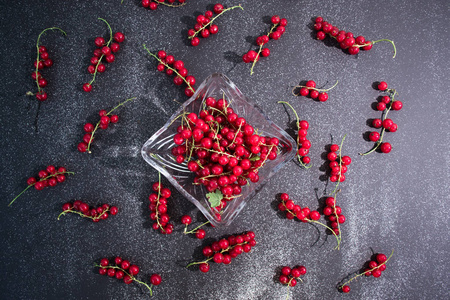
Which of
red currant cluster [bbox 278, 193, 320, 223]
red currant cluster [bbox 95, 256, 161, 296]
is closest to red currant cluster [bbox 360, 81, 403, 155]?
red currant cluster [bbox 278, 193, 320, 223]

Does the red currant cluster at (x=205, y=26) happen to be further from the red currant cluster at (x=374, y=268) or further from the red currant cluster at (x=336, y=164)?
the red currant cluster at (x=374, y=268)

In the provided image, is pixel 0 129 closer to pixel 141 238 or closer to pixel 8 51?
pixel 8 51

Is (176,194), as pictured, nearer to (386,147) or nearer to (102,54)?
(102,54)

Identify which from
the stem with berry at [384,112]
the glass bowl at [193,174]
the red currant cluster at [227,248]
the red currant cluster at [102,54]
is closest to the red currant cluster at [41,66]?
the red currant cluster at [102,54]

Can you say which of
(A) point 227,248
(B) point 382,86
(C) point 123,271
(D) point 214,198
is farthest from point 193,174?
(B) point 382,86

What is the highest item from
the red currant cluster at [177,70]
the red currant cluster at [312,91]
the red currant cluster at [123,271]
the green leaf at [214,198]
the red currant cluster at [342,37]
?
the red currant cluster at [342,37]

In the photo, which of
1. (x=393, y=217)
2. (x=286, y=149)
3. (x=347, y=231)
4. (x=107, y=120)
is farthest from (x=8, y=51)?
(x=393, y=217)

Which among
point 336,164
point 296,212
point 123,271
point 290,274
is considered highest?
point 336,164
